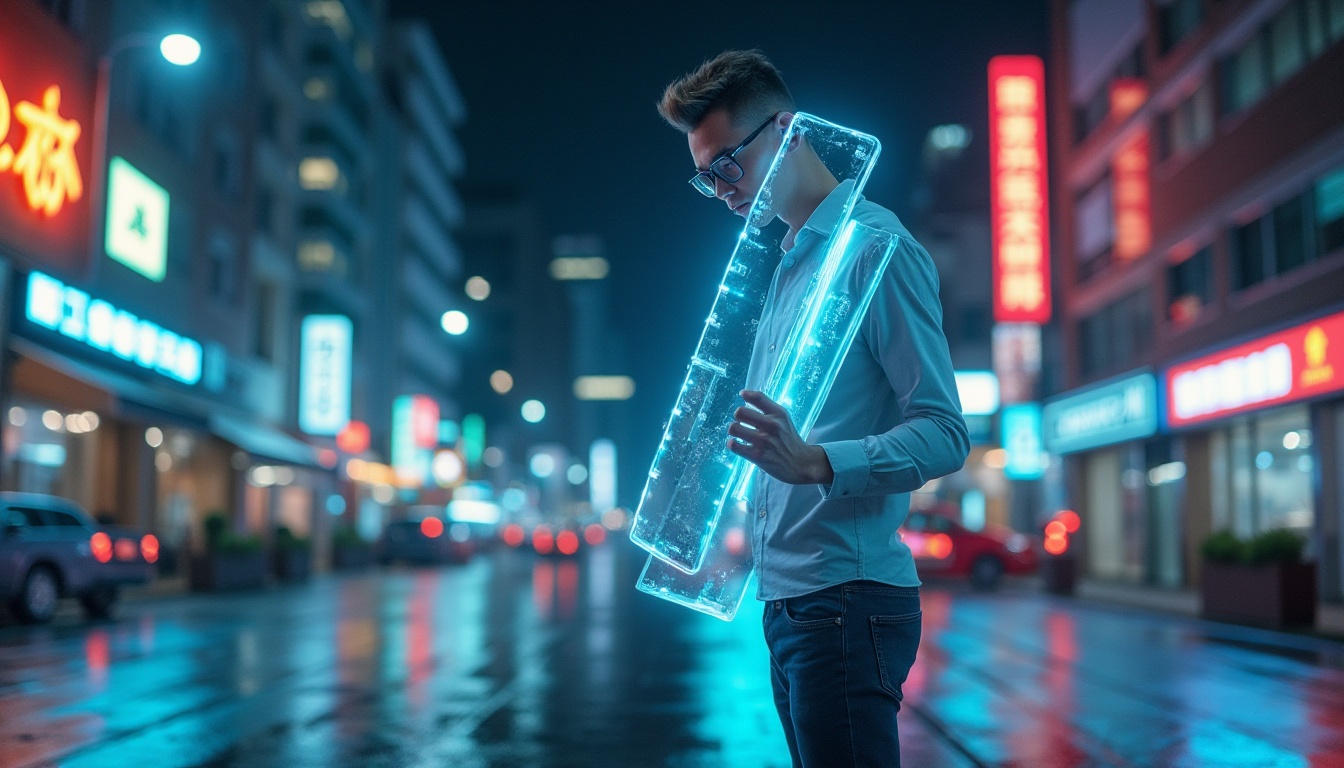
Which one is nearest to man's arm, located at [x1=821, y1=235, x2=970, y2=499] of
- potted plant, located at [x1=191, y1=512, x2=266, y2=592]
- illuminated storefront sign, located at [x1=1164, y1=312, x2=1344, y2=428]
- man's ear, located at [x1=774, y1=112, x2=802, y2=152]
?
man's ear, located at [x1=774, y1=112, x2=802, y2=152]

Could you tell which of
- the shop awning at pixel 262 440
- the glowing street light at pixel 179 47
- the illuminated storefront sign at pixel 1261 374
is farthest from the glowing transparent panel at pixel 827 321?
the shop awning at pixel 262 440

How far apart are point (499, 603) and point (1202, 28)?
1811 centimetres

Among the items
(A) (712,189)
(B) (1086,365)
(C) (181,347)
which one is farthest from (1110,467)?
(A) (712,189)

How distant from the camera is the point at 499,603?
76.0 feet

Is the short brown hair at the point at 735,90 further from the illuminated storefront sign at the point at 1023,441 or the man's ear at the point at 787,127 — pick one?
the illuminated storefront sign at the point at 1023,441

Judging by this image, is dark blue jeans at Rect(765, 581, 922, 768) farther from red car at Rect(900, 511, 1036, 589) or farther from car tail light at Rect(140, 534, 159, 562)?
red car at Rect(900, 511, 1036, 589)

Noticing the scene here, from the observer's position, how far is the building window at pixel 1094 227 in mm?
32594

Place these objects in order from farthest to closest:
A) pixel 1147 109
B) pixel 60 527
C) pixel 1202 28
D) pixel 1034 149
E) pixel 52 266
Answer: pixel 1034 149
pixel 1147 109
pixel 1202 28
pixel 52 266
pixel 60 527

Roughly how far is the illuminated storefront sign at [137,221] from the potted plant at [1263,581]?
21.4 m

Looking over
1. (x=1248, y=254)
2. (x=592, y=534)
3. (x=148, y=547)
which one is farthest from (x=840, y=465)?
(x=592, y=534)

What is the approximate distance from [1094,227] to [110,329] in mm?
24165

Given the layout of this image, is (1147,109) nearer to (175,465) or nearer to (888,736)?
(175,465)

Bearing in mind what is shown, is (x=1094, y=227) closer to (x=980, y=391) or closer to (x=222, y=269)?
(x=980, y=391)

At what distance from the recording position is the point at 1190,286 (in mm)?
27328
